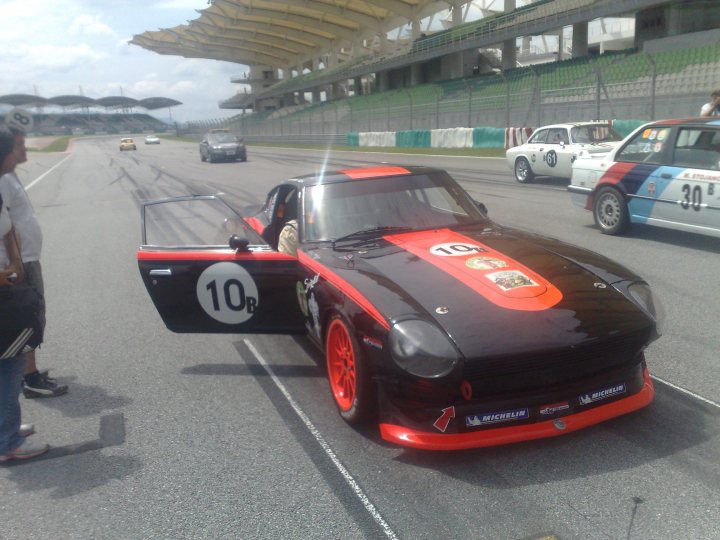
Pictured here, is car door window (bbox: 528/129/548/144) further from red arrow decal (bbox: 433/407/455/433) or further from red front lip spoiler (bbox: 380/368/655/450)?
red arrow decal (bbox: 433/407/455/433)

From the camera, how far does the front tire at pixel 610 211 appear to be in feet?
26.9

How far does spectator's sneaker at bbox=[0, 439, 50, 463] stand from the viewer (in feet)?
11.2

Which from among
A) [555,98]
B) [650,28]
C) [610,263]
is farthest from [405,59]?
[610,263]

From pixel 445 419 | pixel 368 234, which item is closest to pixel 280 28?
pixel 368 234

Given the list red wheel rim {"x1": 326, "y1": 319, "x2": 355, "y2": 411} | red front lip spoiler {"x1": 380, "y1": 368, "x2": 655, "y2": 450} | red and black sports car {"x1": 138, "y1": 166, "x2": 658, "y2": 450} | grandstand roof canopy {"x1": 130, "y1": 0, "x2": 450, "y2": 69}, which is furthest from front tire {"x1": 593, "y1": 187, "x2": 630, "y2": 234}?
grandstand roof canopy {"x1": 130, "y1": 0, "x2": 450, "y2": 69}

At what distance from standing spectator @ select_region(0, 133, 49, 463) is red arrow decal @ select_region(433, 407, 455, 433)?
213 centimetres

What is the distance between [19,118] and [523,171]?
12166 mm

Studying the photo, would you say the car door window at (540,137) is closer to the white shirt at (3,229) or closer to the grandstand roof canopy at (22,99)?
the white shirt at (3,229)

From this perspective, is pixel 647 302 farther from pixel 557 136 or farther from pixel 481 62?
pixel 481 62

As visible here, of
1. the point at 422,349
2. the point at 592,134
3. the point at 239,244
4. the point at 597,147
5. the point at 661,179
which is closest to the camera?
the point at 422,349

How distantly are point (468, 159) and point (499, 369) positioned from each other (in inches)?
848

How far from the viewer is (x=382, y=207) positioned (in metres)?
4.60

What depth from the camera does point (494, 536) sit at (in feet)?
8.49

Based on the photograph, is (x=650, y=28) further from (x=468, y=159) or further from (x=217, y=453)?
(x=217, y=453)
